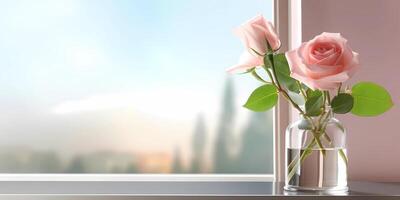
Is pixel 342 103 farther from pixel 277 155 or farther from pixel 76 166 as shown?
pixel 76 166

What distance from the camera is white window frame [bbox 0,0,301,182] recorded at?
1.62 meters

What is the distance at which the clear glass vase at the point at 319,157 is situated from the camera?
1314mm

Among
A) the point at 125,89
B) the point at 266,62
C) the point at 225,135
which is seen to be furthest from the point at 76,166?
the point at 266,62

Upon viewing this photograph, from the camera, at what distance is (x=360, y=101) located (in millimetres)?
1361

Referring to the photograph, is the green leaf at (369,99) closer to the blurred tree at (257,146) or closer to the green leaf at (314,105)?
the green leaf at (314,105)

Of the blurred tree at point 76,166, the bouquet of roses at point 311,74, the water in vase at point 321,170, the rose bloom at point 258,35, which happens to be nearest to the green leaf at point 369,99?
the bouquet of roses at point 311,74

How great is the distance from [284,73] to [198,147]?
0.48 meters

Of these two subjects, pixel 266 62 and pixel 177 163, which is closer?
pixel 266 62

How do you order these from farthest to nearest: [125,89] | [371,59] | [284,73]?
[125,89], [371,59], [284,73]

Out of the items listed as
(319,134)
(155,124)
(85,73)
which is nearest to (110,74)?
(85,73)

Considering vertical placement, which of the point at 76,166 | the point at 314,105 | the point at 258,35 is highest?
the point at 258,35

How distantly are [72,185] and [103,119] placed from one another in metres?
0.30

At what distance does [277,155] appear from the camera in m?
1.62

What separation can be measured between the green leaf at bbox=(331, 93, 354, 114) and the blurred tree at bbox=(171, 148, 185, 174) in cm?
55
